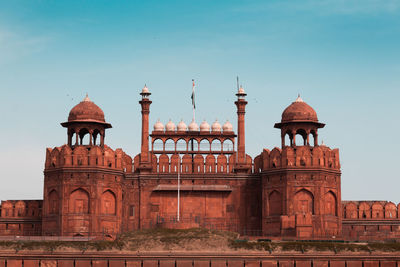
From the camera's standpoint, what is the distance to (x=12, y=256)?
67.6 m

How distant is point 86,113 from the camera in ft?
258

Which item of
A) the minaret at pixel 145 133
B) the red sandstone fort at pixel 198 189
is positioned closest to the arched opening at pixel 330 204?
the red sandstone fort at pixel 198 189

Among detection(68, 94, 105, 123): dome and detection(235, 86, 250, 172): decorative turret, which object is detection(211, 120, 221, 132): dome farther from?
detection(68, 94, 105, 123): dome

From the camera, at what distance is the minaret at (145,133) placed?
7981cm

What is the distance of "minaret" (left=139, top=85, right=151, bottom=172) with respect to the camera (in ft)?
262

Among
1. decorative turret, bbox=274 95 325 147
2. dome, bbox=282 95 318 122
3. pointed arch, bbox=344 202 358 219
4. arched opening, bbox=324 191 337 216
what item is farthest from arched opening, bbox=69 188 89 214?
pointed arch, bbox=344 202 358 219

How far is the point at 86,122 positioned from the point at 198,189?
12.2 metres

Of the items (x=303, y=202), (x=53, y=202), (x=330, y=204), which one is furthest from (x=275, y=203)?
(x=53, y=202)

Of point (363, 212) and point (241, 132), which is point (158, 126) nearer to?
point (241, 132)

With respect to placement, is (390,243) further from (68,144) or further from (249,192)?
(68,144)

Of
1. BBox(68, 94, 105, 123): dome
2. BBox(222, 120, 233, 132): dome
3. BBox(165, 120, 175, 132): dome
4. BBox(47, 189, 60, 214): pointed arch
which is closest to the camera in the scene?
BBox(47, 189, 60, 214): pointed arch

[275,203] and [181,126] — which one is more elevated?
[181,126]

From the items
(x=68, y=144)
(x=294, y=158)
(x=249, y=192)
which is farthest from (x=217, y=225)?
(x=68, y=144)

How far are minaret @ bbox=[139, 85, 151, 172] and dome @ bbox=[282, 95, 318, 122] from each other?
13.2 m
